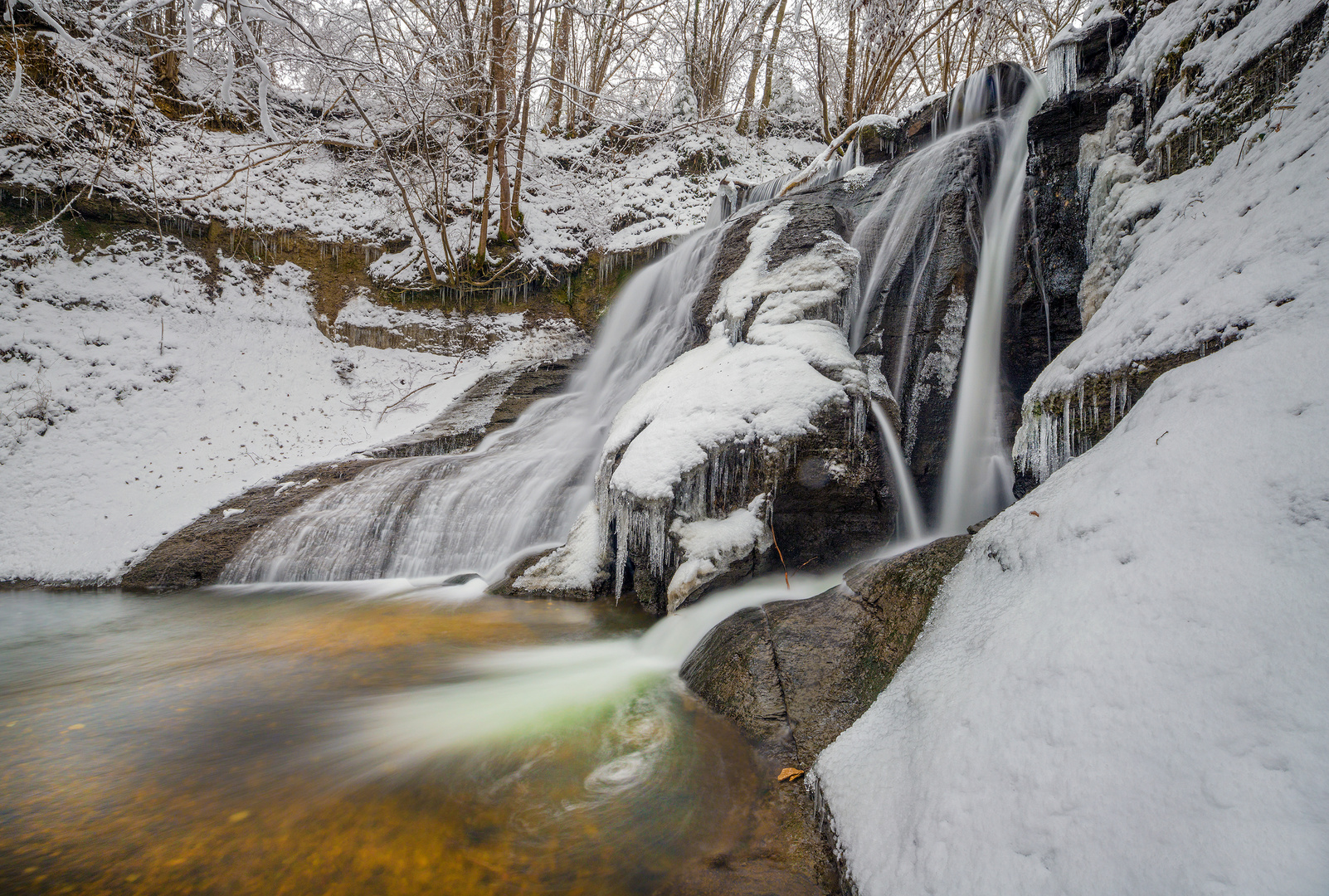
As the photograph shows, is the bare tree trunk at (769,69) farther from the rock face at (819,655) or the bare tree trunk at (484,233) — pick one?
the rock face at (819,655)

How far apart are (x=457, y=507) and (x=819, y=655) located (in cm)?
488

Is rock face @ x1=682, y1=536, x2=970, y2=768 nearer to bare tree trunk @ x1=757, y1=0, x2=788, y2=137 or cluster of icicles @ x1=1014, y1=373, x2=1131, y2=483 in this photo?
cluster of icicles @ x1=1014, y1=373, x2=1131, y2=483

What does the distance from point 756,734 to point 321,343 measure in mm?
11561

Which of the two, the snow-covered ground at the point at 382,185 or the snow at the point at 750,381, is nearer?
the snow at the point at 750,381

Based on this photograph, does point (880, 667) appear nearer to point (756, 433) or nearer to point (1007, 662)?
point (1007, 662)

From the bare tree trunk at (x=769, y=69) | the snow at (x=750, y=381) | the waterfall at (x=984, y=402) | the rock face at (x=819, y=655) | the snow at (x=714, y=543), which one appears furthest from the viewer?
the bare tree trunk at (x=769, y=69)

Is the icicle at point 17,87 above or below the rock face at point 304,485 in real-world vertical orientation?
above

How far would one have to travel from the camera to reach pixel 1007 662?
5.21ft

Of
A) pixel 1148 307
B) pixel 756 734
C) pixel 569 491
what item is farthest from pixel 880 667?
pixel 569 491

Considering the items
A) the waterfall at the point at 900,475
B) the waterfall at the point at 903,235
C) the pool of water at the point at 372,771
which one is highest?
the waterfall at the point at 903,235

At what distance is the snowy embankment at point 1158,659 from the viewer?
1.03 m

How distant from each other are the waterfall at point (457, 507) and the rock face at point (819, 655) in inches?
134

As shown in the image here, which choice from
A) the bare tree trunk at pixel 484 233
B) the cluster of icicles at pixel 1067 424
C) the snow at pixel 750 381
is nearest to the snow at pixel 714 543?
the snow at pixel 750 381

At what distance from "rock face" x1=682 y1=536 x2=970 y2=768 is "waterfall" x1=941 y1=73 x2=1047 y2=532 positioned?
2574mm
